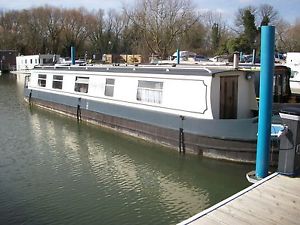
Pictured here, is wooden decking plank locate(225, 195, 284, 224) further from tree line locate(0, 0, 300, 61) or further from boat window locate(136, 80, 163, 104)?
tree line locate(0, 0, 300, 61)

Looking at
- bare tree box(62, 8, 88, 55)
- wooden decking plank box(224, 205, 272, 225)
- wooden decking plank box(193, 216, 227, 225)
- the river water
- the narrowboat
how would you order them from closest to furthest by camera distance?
wooden decking plank box(193, 216, 227, 225)
wooden decking plank box(224, 205, 272, 225)
the river water
the narrowboat
bare tree box(62, 8, 88, 55)

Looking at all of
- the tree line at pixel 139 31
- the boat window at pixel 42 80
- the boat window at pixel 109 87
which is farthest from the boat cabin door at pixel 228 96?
the tree line at pixel 139 31

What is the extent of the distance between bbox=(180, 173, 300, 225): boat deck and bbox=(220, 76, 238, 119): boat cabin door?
4.60m

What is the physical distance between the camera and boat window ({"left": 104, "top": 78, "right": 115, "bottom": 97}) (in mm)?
14703

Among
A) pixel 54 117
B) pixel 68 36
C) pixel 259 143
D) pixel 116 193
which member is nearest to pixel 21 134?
pixel 54 117

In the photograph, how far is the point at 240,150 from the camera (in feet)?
32.7

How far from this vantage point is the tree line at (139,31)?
136ft

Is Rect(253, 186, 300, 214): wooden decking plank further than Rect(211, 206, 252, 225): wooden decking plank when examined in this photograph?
Yes

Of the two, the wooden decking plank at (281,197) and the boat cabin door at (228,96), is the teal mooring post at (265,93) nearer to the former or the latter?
the wooden decking plank at (281,197)

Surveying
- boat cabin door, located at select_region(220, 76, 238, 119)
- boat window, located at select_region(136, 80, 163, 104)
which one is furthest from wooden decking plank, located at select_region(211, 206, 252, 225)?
boat window, located at select_region(136, 80, 163, 104)

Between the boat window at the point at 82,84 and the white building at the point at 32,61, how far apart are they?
32714 millimetres

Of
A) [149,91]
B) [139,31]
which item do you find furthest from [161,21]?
[149,91]

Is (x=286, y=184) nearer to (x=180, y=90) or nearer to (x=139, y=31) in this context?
(x=180, y=90)

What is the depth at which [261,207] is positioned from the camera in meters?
5.69
